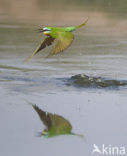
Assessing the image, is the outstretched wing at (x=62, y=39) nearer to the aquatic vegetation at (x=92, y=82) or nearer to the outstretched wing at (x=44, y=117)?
the outstretched wing at (x=44, y=117)

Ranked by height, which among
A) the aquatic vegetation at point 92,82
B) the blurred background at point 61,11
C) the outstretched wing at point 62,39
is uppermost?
the blurred background at point 61,11

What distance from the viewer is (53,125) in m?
5.75

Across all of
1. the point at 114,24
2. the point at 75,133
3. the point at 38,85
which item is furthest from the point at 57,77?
the point at 114,24

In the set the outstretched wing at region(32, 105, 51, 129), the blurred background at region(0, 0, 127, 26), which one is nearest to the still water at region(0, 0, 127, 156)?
the outstretched wing at region(32, 105, 51, 129)

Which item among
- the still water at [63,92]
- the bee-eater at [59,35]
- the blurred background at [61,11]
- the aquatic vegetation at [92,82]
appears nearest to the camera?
the still water at [63,92]

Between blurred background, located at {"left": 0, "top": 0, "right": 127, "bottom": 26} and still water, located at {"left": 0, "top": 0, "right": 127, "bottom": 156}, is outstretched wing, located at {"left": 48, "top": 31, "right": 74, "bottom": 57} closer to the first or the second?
still water, located at {"left": 0, "top": 0, "right": 127, "bottom": 156}

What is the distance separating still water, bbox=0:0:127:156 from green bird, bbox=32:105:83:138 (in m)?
0.06

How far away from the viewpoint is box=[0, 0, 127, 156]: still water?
529cm

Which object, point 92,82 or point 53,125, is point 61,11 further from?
point 53,125

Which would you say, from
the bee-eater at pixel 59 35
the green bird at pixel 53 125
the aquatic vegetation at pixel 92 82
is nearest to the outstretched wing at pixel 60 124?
the green bird at pixel 53 125

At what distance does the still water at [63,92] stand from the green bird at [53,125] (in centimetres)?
6

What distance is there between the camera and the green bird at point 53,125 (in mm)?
5504

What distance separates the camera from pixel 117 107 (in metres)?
6.29

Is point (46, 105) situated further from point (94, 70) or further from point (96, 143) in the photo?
point (94, 70)
